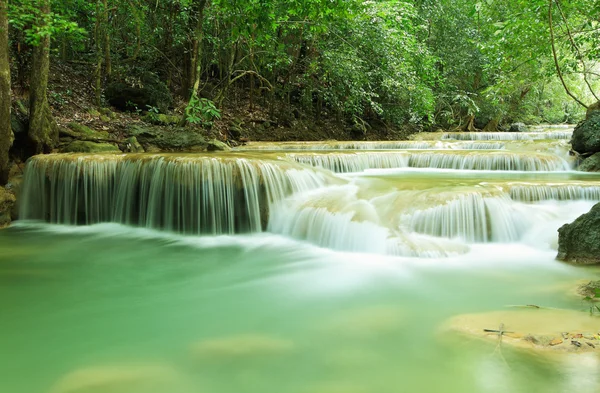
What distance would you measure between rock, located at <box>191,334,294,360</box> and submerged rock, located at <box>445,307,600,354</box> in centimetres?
133

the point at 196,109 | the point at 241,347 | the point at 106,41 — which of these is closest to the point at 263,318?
the point at 241,347

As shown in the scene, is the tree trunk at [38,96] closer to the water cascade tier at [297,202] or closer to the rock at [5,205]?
the water cascade tier at [297,202]

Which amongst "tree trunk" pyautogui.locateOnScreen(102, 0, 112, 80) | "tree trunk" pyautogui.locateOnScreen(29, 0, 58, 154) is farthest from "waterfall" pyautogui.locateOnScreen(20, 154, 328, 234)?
"tree trunk" pyautogui.locateOnScreen(102, 0, 112, 80)

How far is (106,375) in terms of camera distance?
2.79 meters

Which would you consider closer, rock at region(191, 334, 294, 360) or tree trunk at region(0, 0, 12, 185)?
rock at region(191, 334, 294, 360)

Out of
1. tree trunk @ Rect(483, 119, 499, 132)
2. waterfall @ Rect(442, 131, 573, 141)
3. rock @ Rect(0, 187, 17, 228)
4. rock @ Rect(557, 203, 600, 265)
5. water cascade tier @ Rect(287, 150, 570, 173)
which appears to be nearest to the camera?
rock @ Rect(557, 203, 600, 265)

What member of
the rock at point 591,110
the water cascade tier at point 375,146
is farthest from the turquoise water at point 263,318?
the rock at point 591,110

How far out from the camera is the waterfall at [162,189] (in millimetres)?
7371

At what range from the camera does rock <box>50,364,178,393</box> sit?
2.62m

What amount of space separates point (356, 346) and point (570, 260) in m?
3.36

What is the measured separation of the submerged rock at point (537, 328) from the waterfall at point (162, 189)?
447cm

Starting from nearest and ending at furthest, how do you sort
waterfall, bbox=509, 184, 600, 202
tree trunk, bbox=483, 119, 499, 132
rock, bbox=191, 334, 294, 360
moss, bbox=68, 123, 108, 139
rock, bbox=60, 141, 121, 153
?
rock, bbox=191, 334, 294, 360, waterfall, bbox=509, 184, 600, 202, rock, bbox=60, 141, 121, 153, moss, bbox=68, 123, 108, 139, tree trunk, bbox=483, 119, 499, 132

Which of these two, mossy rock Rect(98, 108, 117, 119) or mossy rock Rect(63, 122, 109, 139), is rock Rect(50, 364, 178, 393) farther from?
mossy rock Rect(98, 108, 117, 119)

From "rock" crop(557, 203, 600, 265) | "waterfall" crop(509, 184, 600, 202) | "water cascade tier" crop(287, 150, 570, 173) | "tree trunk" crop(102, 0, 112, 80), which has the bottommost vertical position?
"rock" crop(557, 203, 600, 265)
